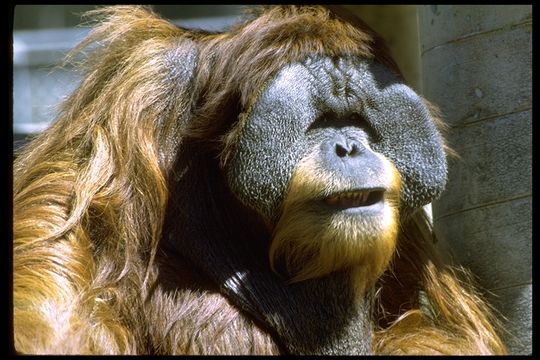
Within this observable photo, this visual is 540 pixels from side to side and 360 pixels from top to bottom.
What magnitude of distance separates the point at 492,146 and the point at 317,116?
791 mm

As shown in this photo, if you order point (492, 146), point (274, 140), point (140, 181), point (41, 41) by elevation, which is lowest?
point (41, 41)

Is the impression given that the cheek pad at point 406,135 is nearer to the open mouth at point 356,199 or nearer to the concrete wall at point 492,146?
the open mouth at point 356,199

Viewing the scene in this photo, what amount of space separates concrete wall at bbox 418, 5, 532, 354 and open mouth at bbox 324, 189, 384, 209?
2.19ft

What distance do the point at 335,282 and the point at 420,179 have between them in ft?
1.44

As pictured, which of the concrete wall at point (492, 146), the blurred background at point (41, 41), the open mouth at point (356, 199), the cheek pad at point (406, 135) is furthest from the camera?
the blurred background at point (41, 41)

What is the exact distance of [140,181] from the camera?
319 centimetres

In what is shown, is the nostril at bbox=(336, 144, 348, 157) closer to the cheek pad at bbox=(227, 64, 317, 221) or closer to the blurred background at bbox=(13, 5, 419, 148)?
the cheek pad at bbox=(227, 64, 317, 221)

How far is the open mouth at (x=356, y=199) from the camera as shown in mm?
3018

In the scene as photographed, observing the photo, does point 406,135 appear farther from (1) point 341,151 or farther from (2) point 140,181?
(2) point 140,181

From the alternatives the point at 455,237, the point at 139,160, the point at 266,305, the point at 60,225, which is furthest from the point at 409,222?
the point at 60,225

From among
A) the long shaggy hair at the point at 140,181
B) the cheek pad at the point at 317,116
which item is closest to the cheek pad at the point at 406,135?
the cheek pad at the point at 317,116

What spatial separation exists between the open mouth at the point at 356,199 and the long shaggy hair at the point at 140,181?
0.35 feet

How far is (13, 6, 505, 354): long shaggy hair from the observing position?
3.03 meters

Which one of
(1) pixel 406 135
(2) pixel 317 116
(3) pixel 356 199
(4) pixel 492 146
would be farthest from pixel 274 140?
(4) pixel 492 146
